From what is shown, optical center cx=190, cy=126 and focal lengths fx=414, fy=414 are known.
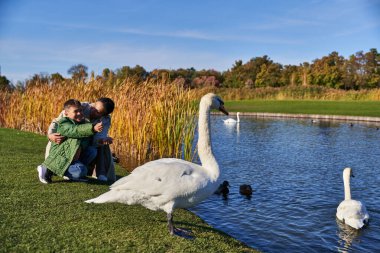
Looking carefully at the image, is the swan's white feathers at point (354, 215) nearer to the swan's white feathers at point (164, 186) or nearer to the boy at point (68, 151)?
the swan's white feathers at point (164, 186)

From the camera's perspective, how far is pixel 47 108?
14.4 meters

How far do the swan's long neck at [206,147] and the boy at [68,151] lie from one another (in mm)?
2199

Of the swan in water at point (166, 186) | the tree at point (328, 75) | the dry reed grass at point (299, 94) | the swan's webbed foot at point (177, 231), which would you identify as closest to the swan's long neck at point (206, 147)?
the swan in water at point (166, 186)

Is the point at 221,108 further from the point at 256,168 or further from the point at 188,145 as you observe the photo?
the point at 256,168

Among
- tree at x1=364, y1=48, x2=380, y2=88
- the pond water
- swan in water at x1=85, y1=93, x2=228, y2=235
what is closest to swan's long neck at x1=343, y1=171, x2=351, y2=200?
the pond water

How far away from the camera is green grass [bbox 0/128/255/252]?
13.9 ft

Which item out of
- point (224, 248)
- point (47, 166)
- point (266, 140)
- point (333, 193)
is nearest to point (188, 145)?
point (333, 193)

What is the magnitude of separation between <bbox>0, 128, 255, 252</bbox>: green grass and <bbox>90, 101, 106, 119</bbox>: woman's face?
1195 millimetres

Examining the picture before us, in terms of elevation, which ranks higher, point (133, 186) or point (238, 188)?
point (133, 186)

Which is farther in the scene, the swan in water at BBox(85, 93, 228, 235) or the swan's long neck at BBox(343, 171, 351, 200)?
the swan's long neck at BBox(343, 171, 351, 200)

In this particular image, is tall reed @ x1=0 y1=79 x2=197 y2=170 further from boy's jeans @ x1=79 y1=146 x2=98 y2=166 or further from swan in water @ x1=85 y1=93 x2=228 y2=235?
swan in water @ x1=85 y1=93 x2=228 y2=235

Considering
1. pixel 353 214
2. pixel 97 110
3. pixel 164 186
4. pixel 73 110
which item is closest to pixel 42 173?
pixel 73 110

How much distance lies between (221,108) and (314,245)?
259 cm

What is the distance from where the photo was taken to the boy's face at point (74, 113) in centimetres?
660
